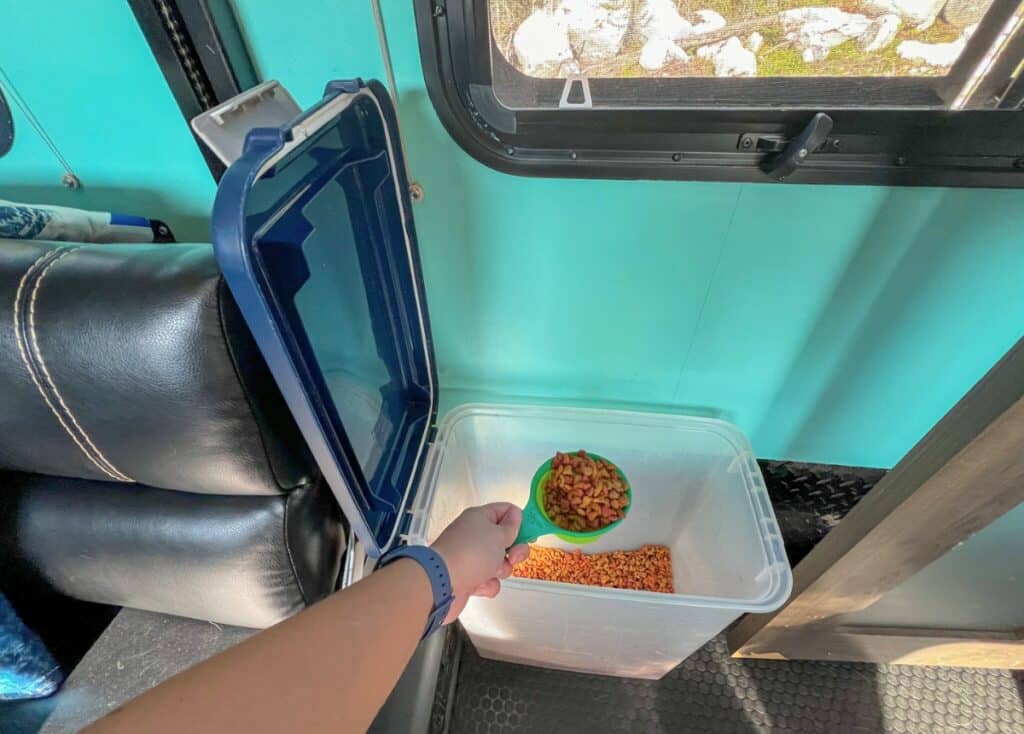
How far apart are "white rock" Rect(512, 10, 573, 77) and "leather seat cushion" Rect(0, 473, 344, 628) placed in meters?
0.64

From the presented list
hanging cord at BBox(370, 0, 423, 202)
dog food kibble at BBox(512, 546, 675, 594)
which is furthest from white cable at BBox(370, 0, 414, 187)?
dog food kibble at BBox(512, 546, 675, 594)

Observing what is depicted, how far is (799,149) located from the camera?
23.7 inches

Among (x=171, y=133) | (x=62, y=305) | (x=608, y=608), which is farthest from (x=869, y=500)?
(x=171, y=133)

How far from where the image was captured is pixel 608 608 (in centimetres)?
77

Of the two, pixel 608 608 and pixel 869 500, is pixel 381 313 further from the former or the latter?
pixel 869 500

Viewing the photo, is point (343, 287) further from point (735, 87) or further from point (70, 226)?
point (735, 87)

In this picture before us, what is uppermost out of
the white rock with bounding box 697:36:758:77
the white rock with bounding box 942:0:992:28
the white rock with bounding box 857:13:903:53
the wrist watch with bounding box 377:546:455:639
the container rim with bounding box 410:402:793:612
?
the white rock with bounding box 942:0:992:28

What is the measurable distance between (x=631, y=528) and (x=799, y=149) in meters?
0.84

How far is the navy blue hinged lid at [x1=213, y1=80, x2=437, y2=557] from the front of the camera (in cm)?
42

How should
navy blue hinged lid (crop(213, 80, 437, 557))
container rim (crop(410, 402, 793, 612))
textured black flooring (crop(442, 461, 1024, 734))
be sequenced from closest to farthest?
navy blue hinged lid (crop(213, 80, 437, 557)) → container rim (crop(410, 402, 793, 612)) → textured black flooring (crop(442, 461, 1024, 734))

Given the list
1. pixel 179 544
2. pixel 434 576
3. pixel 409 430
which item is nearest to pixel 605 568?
pixel 409 430

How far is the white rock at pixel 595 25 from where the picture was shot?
60 centimetres

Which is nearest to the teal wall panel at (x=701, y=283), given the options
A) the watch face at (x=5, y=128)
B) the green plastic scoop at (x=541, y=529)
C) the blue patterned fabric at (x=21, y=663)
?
the green plastic scoop at (x=541, y=529)

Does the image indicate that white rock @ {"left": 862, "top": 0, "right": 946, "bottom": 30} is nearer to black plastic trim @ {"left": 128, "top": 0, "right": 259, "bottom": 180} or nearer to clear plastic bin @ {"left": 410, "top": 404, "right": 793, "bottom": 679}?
clear plastic bin @ {"left": 410, "top": 404, "right": 793, "bottom": 679}
